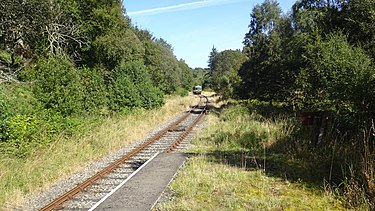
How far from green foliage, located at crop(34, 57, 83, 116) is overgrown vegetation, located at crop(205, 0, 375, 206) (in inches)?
375

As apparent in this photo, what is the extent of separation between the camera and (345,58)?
11.7 metres

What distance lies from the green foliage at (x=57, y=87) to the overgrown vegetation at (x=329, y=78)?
9.53 m

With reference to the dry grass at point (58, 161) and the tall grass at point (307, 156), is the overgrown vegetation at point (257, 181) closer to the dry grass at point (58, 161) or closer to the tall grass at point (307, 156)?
the tall grass at point (307, 156)

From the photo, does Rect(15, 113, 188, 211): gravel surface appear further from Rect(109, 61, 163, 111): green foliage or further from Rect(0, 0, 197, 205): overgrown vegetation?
Rect(109, 61, 163, 111): green foliage

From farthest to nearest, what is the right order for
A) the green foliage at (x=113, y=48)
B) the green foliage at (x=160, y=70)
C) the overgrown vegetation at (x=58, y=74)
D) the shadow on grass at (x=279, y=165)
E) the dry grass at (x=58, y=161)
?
the green foliage at (x=160, y=70) → the green foliage at (x=113, y=48) → the overgrown vegetation at (x=58, y=74) → the shadow on grass at (x=279, y=165) → the dry grass at (x=58, y=161)

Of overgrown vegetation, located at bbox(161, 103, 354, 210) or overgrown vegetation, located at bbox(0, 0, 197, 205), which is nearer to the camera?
overgrown vegetation, located at bbox(161, 103, 354, 210)

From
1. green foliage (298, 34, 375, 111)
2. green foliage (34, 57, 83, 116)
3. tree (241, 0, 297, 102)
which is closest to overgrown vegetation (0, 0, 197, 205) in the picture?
green foliage (34, 57, 83, 116)

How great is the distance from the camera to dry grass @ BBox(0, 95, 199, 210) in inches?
333

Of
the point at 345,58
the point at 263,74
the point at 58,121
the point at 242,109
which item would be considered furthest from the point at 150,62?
the point at 345,58

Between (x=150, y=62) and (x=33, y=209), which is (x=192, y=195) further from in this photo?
(x=150, y=62)

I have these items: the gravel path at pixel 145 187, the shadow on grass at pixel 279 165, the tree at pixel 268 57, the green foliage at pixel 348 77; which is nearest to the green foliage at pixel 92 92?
the gravel path at pixel 145 187

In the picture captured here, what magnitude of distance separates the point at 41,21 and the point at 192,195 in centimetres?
1663

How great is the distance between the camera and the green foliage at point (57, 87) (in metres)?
14.8

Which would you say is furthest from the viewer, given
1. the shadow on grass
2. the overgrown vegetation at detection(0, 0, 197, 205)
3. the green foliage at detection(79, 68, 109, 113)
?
the green foliage at detection(79, 68, 109, 113)
